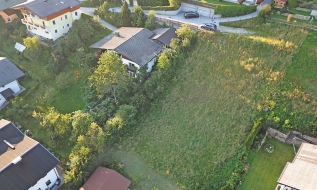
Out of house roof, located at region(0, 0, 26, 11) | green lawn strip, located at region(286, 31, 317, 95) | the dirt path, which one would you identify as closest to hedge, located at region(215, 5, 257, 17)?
the dirt path

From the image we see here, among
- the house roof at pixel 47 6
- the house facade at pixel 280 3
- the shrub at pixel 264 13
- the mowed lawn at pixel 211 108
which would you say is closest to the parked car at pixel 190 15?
the mowed lawn at pixel 211 108

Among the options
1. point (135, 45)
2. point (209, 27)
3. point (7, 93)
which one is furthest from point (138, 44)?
point (7, 93)

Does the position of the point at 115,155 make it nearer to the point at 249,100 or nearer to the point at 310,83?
the point at 249,100

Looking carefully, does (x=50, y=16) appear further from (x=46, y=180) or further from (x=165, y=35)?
(x=46, y=180)

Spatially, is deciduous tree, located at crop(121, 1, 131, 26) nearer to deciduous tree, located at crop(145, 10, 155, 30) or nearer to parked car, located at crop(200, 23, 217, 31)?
deciduous tree, located at crop(145, 10, 155, 30)

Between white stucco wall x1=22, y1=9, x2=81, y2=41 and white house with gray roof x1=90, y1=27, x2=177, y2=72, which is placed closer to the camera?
white house with gray roof x1=90, y1=27, x2=177, y2=72

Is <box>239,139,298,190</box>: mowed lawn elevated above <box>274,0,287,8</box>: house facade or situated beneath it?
situated beneath
